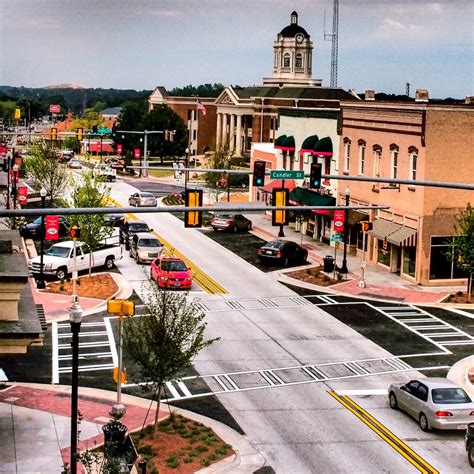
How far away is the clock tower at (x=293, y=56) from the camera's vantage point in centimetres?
13712

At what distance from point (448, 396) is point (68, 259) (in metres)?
24.4

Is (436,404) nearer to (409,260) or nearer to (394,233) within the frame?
(409,260)

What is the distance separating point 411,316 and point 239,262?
570 inches

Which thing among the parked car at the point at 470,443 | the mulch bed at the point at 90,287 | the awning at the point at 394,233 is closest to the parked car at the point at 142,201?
the awning at the point at 394,233

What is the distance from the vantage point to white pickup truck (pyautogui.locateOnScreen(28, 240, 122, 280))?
150 feet

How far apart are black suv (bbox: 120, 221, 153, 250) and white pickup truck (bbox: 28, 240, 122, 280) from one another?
20.6 feet

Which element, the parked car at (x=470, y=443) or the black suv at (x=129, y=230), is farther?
the black suv at (x=129, y=230)

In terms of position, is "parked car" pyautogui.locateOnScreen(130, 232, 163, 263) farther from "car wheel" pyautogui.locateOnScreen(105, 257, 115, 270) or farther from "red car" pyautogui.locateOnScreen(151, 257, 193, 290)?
"red car" pyautogui.locateOnScreen(151, 257, 193, 290)

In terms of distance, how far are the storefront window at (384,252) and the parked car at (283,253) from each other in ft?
13.1

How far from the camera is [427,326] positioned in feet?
129

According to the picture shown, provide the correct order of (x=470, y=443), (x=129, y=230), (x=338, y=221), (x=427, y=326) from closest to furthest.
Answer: (x=470, y=443) < (x=427, y=326) < (x=338, y=221) < (x=129, y=230)

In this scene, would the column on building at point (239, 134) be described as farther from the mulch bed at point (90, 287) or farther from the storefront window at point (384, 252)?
the mulch bed at point (90, 287)

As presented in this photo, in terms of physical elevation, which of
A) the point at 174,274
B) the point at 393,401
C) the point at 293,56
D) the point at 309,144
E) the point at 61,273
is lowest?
the point at 393,401

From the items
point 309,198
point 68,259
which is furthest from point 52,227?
point 309,198
